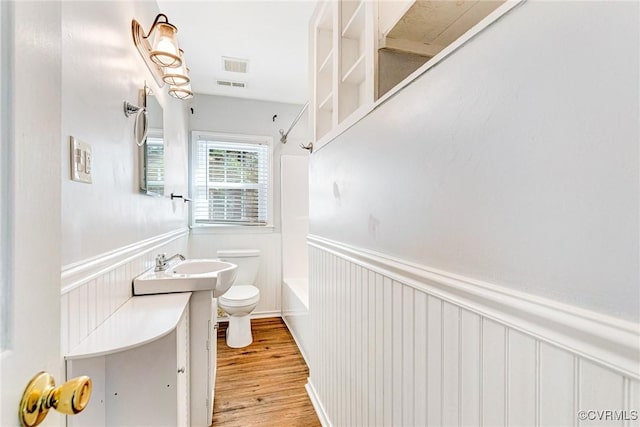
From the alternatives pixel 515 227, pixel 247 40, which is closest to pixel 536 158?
pixel 515 227

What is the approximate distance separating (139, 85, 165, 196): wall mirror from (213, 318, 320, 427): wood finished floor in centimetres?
138

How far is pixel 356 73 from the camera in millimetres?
1430

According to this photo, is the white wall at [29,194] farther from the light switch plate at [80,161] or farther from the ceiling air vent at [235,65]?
the ceiling air vent at [235,65]

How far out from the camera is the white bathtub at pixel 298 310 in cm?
240

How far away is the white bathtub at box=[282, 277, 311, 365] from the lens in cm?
240

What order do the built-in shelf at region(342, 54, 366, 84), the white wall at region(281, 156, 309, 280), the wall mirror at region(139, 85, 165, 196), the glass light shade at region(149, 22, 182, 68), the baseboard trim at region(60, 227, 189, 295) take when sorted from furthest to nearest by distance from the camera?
the white wall at region(281, 156, 309, 280) < the wall mirror at region(139, 85, 165, 196) < the glass light shade at region(149, 22, 182, 68) < the built-in shelf at region(342, 54, 366, 84) < the baseboard trim at region(60, 227, 189, 295)

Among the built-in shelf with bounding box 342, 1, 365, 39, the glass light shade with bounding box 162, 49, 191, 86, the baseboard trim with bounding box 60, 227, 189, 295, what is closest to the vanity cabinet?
the baseboard trim with bounding box 60, 227, 189, 295

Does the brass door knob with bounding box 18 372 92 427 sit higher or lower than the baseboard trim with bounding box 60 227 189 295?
lower

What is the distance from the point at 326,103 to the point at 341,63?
341mm

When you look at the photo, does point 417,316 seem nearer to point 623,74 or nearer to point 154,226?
point 623,74

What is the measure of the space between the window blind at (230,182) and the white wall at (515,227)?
251 centimetres

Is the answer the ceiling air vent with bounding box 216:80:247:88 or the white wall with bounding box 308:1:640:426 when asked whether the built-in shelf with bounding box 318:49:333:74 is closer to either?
the white wall with bounding box 308:1:640:426

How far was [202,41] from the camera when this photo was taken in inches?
89.0

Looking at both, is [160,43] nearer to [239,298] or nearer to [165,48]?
[165,48]
